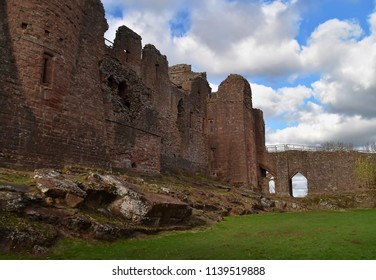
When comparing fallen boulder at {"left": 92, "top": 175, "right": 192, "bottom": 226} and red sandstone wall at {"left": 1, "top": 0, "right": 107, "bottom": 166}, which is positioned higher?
red sandstone wall at {"left": 1, "top": 0, "right": 107, "bottom": 166}

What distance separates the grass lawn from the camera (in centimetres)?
945

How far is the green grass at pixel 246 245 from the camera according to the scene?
9.45m

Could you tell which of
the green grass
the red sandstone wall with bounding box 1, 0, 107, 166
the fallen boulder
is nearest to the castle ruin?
the red sandstone wall with bounding box 1, 0, 107, 166

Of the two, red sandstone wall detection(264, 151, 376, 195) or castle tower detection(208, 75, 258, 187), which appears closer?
castle tower detection(208, 75, 258, 187)

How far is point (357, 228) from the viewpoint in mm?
13680

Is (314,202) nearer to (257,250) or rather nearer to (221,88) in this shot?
(221,88)

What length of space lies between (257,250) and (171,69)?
33.7 m

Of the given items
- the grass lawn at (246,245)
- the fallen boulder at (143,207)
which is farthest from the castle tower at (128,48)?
the grass lawn at (246,245)

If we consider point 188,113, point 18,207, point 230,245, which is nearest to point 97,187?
point 18,207

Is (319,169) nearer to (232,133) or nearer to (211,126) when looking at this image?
(232,133)

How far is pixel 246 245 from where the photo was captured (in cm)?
1121

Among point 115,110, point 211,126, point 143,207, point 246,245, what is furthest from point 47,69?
point 211,126

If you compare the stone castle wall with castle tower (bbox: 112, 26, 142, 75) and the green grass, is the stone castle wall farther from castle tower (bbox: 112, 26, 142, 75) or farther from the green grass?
the green grass

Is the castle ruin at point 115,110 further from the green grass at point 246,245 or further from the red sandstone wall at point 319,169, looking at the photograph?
the green grass at point 246,245
